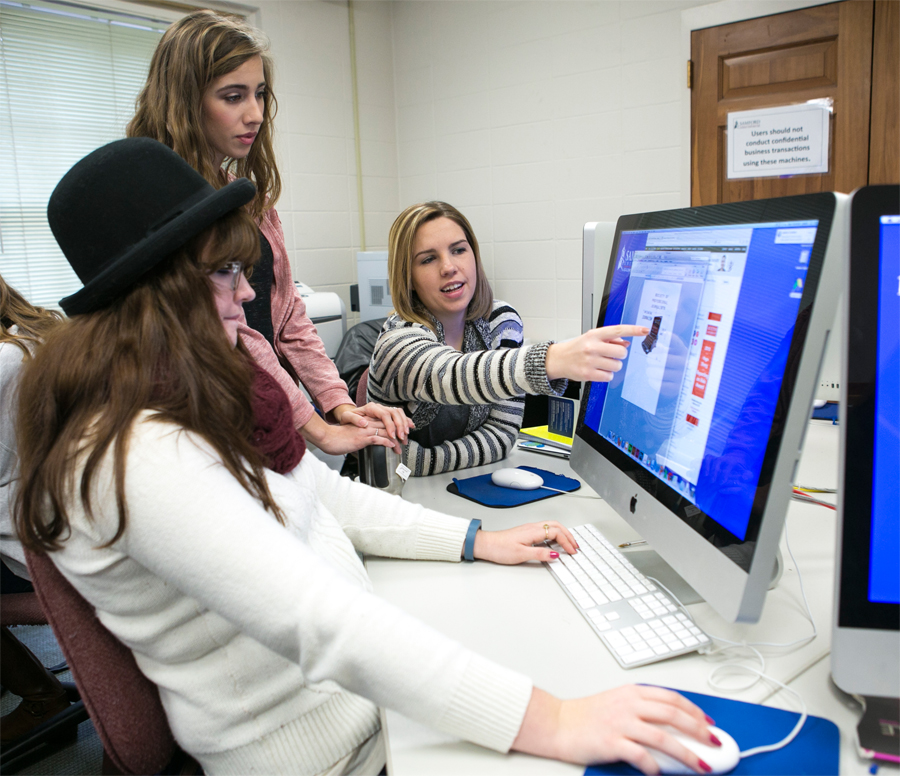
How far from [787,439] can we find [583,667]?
0.34 metres

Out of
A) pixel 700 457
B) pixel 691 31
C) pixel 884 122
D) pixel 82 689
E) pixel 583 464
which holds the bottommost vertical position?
pixel 82 689

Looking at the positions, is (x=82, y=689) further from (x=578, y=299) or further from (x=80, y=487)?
(x=578, y=299)

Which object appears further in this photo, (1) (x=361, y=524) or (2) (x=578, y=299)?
(2) (x=578, y=299)

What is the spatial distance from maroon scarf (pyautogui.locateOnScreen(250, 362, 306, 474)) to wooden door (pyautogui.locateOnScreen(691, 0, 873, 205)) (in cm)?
246

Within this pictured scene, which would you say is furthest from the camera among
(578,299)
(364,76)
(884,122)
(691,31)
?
(364,76)

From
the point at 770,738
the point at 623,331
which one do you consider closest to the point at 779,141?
the point at 623,331

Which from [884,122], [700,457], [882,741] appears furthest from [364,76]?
[882,741]

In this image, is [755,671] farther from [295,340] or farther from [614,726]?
[295,340]

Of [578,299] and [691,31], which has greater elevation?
[691,31]

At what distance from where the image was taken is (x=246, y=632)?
69 cm

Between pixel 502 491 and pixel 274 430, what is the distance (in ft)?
1.90

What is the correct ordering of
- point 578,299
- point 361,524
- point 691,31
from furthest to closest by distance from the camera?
point 578,299, point 691,31, point 361,524

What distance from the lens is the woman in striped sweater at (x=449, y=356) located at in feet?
4.36

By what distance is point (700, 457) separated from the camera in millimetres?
812
